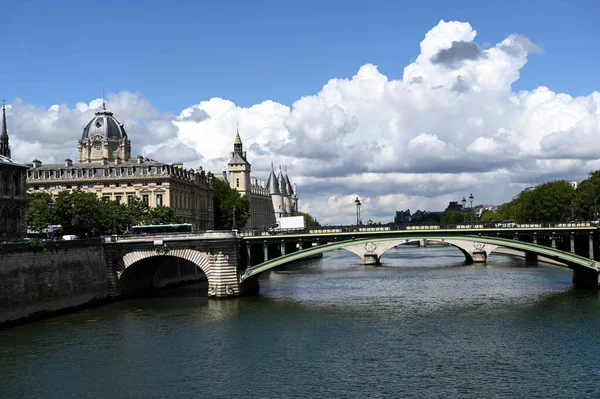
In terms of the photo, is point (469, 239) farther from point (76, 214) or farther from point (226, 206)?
point (226, 206)

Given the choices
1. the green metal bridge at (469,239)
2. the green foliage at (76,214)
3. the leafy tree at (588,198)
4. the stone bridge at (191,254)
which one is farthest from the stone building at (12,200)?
the leafy tree at (588,198)

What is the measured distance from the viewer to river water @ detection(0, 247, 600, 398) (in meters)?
35.5

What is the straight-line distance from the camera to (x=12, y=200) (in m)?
71.6

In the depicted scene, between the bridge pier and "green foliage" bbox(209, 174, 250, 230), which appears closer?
the bridge pier

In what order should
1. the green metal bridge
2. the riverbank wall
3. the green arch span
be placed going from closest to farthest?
the riverbank wall, the green arch span, the green metal bridge

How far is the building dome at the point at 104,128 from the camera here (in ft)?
451

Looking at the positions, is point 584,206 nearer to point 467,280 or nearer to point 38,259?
point 467,280

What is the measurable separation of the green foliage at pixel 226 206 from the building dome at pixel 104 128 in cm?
2020

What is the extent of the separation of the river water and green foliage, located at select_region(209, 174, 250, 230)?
76.9 meters

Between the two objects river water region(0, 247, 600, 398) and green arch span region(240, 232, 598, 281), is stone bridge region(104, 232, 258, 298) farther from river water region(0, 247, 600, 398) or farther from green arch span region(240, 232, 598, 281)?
river water region(0, 247, 600, 398)

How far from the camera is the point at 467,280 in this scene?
83375 millimetres

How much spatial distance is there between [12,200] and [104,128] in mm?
68029

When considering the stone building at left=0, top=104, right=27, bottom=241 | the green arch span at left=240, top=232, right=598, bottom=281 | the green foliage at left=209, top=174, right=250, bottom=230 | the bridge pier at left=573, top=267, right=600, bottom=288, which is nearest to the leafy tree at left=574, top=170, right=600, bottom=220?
the bridge pier at left=573, top=267, right=600, bottom=288

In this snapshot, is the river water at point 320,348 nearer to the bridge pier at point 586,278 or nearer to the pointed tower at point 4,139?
the bridge pier at point 586,278
